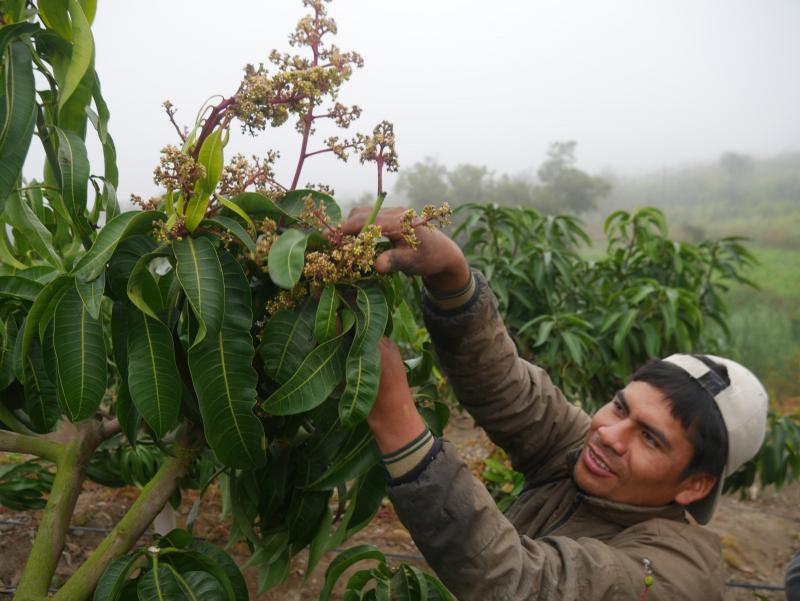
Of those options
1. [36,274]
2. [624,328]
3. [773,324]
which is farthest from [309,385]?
[773,324]

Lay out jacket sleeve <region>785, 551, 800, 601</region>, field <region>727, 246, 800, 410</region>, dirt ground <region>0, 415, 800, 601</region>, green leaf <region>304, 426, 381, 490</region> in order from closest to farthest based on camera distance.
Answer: green leaf <region>304, 426, 381, 490</region> → jacket sleeve <region>785, 551, 800, 601</region> → dirt ground <region>0, 415, 800, 601</region> → field <region>727, 246, 800, 410</region>

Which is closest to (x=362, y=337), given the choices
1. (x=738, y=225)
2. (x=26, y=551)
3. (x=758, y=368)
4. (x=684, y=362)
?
(x=684, y=362)

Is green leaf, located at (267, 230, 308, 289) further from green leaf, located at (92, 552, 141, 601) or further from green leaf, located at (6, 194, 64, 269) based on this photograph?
green leaf, located at (92, 552, 141, 601)

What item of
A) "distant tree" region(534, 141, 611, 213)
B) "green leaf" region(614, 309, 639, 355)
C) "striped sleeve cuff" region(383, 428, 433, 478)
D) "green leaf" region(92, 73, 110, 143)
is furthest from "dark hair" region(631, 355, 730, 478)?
"distant tree" region(534, 141, 611, 213)

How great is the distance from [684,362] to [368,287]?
67cm

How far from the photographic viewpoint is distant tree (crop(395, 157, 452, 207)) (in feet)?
19.0

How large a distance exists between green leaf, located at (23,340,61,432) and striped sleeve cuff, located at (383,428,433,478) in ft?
1.43

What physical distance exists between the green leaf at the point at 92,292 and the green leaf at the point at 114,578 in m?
0.34

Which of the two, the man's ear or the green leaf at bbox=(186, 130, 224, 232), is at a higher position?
the green leaf at bbox=(186, 130, 224, 232)

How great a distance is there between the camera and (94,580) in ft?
2.69

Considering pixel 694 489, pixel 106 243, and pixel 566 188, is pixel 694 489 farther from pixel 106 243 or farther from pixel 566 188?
pixel 566 188

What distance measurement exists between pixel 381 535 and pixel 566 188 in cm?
552

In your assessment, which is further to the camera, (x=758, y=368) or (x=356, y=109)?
(x=758, y=368)

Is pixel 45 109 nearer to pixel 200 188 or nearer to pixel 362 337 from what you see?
pixel 200 188
